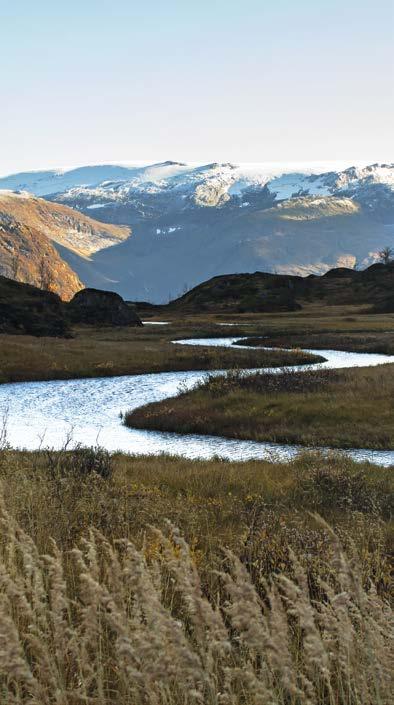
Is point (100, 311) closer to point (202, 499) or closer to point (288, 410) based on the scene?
point (288, 410)

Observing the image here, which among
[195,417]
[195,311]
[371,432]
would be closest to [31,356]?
[195,417]

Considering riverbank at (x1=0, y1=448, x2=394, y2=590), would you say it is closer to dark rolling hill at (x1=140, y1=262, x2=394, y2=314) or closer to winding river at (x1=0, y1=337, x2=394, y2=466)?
winding river at (x1=0, y1=337, x2=394, y2=466)

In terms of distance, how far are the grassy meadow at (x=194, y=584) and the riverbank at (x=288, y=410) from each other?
5714 millimetres

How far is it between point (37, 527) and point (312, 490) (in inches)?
287

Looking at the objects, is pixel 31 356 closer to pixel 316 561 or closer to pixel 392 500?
pixel 392 500

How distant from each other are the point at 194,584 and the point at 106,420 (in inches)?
984

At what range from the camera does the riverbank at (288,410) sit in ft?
77.9

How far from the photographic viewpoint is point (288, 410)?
88.5ft

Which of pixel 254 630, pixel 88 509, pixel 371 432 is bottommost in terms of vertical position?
pixel 371 432

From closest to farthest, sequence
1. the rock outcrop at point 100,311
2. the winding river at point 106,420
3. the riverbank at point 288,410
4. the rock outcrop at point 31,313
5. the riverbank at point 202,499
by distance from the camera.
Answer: the riverbank at point 202,499 < the winding river at point 106,420 < the riverbank at point 288,410 < the rock outcrop at point 31,313 < the rock outcrop at point 100,311

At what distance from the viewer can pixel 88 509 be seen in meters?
9.30

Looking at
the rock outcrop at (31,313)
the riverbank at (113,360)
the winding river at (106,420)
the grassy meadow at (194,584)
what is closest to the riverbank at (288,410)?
the winding river at (106,420)

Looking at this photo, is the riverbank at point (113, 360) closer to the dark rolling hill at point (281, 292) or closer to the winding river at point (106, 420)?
the winding river at point (106, 420)

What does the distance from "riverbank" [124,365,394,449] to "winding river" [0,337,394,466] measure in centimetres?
84
